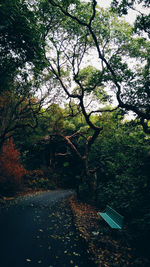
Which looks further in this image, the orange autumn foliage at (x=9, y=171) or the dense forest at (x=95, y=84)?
the orange autumn foliage at (x=9, y=171)

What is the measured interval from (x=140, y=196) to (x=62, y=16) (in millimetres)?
9942

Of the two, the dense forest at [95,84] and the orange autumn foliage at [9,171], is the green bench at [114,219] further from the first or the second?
the orange autumn foliage at [9,171]

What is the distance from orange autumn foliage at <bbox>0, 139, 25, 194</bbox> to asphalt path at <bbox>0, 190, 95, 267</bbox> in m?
4.63

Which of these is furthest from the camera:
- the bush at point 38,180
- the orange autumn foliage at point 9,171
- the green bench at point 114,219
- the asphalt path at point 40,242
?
the bush at point 38,180

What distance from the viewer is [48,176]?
19.9 meters

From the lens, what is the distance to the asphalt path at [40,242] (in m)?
3.70

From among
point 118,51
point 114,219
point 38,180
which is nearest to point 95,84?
point 118,51

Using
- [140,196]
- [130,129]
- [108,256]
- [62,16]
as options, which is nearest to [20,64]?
[62,16]

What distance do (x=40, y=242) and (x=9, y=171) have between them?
794cm

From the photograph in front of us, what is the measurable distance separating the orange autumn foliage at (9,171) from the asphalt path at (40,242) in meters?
4.63

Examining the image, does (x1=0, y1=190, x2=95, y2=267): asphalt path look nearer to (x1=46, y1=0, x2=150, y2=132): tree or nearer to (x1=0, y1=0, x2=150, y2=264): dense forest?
(x1=0, y1=0, x2=150, y2=264): dense forest

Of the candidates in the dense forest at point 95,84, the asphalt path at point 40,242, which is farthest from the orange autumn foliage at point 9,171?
the asphalt path at point 40,242

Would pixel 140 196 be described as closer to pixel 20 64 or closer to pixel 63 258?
pixel 63 258

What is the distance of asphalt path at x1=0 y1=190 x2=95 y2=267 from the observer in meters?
3.70
